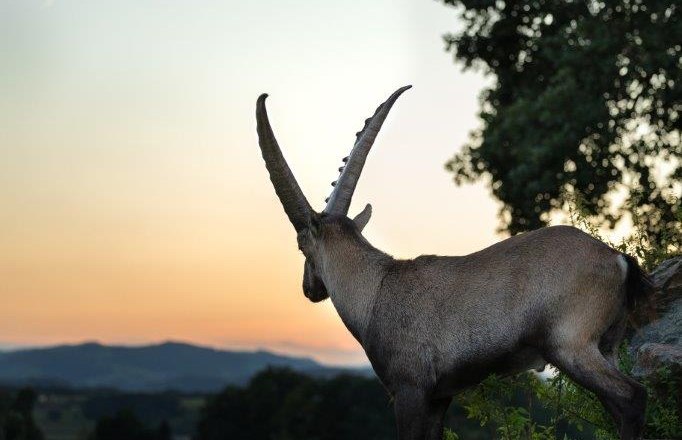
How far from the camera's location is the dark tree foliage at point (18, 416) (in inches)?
4747

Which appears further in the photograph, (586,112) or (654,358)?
(586,112)

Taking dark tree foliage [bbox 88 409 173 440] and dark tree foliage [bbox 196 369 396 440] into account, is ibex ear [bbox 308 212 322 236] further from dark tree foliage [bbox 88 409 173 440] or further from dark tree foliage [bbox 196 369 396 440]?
dark tree foliage [bbox 88 409 173 440]

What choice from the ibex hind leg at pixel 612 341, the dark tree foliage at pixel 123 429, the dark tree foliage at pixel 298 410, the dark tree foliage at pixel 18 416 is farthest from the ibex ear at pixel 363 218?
the dark tree foliage at pixel 18 416

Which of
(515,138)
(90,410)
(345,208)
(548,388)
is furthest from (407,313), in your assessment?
(90,410)

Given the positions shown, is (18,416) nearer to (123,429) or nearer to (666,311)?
(123,429)

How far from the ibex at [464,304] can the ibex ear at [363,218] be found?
568mm

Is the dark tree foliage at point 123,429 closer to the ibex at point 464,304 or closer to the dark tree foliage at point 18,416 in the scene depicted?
the dark tree foliage at point 18,416

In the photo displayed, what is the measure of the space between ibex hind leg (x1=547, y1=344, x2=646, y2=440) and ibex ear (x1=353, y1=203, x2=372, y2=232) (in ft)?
10.3

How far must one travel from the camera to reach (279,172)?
971 cm

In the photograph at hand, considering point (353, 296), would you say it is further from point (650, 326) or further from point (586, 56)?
point (586, 56)

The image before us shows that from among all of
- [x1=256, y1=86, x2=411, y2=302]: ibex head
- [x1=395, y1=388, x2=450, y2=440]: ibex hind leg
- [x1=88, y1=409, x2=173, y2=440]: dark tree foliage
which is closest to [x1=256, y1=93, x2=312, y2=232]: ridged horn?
[x1=256, y1=86, x2=411, y2=302]: ibex head

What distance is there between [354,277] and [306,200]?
0.92 m

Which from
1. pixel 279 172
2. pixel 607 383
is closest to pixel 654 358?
pixel 607 383

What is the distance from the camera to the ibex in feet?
26.8
